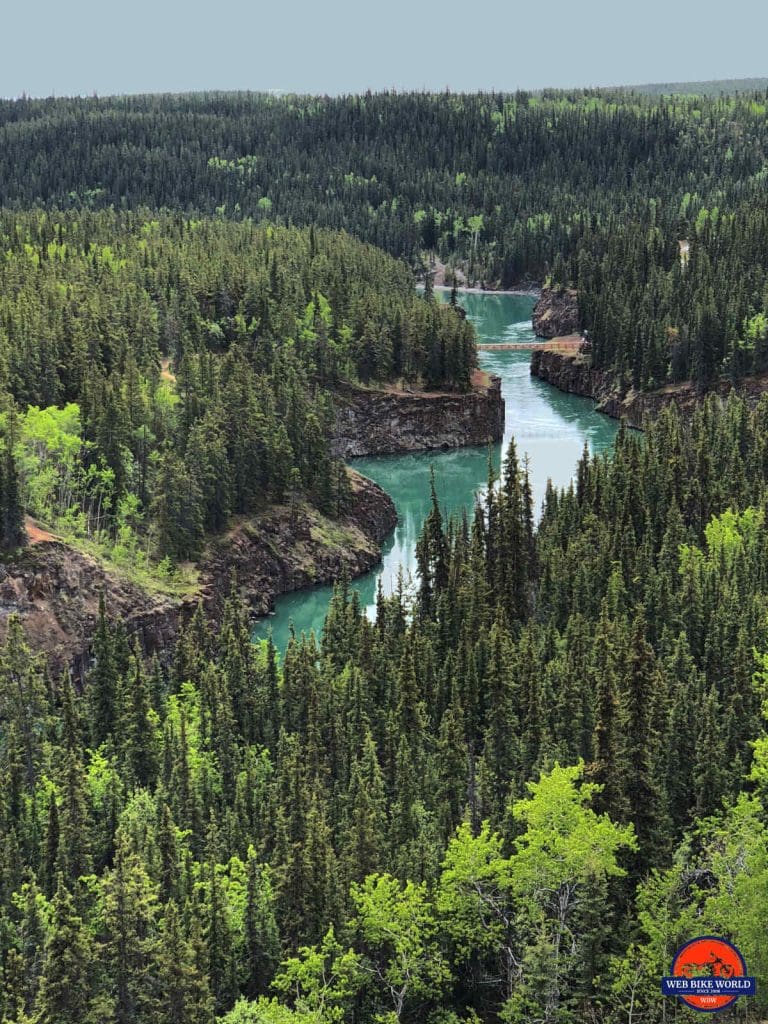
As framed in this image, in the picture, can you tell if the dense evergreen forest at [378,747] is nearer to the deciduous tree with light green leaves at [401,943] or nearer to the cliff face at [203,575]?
the deciduous tree with light green leaves at [401,943]

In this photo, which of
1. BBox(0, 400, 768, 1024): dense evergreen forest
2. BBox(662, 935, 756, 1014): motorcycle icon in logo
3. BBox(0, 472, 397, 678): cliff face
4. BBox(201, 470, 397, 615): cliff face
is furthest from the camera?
BBox(201, 470, 397, 615): cliff face

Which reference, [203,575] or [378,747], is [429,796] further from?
[203,575]

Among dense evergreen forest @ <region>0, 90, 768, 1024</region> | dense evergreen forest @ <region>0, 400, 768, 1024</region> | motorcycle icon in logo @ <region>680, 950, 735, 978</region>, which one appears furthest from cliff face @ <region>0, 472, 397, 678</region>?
motorcycle icon in logo @ <region>680, 950, 735, 978</region>

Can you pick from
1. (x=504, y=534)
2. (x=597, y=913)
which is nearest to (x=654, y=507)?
(x=504, y=534)

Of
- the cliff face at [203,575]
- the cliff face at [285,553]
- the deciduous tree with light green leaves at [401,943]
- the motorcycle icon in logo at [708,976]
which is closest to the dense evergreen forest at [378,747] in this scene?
the deciduous tree with light green leaves at [401,943]

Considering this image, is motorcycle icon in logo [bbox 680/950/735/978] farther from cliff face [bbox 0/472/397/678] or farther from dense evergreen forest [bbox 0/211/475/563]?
dense evergreen forest [bbox 0/211/475/563]

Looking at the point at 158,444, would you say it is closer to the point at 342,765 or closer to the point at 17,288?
the point at 17,288
